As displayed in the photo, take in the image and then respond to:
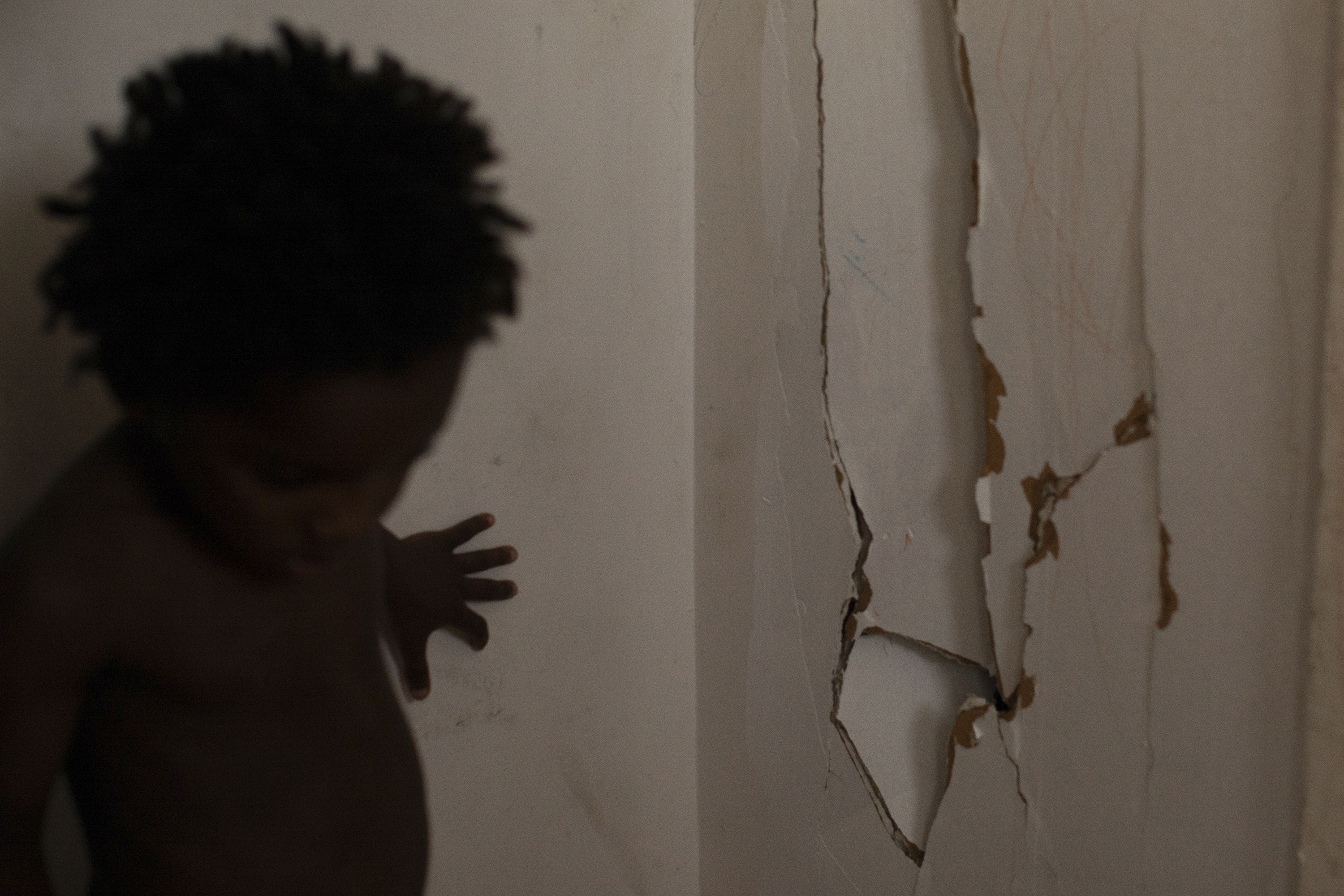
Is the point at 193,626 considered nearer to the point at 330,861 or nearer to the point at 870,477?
the point at 330,861

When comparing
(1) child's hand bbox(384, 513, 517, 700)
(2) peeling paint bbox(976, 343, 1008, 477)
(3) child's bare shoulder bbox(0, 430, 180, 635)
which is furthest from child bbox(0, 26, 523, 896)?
(2) peeling paint bbox(976, 343, 1008, 477)

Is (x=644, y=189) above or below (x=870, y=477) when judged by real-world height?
above

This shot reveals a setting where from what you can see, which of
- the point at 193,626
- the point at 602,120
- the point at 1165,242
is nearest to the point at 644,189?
the point at 602,120

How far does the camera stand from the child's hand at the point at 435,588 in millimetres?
833

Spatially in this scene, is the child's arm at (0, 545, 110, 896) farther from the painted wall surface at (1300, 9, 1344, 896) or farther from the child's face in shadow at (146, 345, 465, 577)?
the painted wall surface at (1300, 9, 1344, 896)

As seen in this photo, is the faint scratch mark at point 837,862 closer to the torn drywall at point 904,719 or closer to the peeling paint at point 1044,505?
the torn drywall at point 904,719

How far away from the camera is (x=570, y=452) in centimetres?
100

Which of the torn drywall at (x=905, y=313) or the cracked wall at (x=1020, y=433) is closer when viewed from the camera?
the cracked wall at (x=1020, y=433)

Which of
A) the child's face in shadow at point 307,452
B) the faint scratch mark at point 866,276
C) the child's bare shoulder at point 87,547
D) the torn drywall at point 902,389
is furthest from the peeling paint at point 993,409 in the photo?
the child's bare shoulder at point 87,547

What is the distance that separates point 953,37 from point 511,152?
1.41 ft

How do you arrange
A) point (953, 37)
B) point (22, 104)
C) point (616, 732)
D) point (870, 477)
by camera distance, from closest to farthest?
point (22, 104), point (953, 37), point (870, 477), point (616, 732)

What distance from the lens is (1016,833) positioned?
0.86 m

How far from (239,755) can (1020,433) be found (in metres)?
0.66

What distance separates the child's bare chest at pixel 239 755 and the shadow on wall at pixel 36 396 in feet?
0.60
